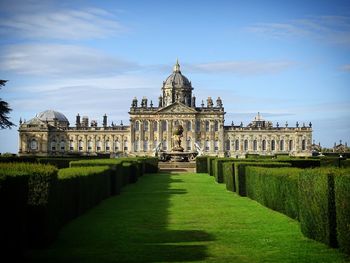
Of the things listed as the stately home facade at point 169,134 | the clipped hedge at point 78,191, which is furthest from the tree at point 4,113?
the stately home facade at point 169,134

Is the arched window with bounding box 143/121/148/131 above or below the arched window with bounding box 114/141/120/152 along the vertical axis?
above

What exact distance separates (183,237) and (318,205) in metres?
2.55

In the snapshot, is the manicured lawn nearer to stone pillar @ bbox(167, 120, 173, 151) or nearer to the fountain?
the fountain

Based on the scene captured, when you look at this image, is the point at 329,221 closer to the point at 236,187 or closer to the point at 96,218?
the point at 96,218

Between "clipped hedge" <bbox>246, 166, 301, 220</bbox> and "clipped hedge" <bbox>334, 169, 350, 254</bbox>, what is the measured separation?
133 inches

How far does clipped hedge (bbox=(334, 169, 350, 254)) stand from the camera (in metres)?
9.77

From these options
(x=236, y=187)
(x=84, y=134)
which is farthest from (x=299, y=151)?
(x=236, y=187)

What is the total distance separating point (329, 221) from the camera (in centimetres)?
1070

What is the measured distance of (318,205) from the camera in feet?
36.8

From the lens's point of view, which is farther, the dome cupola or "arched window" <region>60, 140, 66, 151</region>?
the dome cupola

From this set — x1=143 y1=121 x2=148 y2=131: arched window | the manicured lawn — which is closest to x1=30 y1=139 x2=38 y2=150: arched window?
x1=143 y1=121 x2=148 y2=131: arched window

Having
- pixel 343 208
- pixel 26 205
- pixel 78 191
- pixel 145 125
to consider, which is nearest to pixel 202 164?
pixel 78 191

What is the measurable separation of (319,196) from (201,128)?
80.7 m

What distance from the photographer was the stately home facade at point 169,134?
91.2 m
